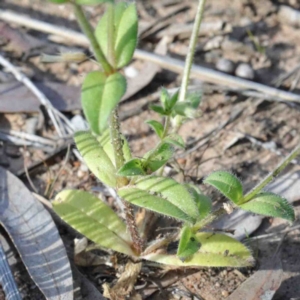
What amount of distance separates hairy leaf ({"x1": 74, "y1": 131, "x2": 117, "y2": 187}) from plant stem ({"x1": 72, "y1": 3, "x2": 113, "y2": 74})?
628 mm

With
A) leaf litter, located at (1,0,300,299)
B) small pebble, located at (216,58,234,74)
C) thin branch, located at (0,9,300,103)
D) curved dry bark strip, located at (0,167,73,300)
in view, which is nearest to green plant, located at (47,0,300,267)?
curved dry bark strip, located at (0,167,73,300)

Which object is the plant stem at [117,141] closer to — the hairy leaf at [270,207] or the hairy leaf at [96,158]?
the hairy leaf at [96,158]

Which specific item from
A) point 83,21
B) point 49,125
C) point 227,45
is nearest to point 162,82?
point 227,45

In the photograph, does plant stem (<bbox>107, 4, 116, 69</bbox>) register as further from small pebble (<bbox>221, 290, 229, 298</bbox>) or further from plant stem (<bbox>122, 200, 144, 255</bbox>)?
small pebble (<bbox>221, 290, 229, 298</bbox>)

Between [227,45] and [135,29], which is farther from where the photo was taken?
[227,45]

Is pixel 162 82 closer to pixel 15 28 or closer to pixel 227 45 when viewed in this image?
pixel 227 45

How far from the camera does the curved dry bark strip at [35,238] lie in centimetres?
265

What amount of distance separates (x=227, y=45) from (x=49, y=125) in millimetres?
1408

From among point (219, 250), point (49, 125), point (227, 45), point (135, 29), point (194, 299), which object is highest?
point (135, 29)

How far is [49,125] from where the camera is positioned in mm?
3527

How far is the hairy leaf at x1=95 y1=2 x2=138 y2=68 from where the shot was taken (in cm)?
210

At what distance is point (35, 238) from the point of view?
9.25 ft

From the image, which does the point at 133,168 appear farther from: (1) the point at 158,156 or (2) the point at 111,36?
(2) the point at 111,36

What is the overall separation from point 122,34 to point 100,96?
337mm
